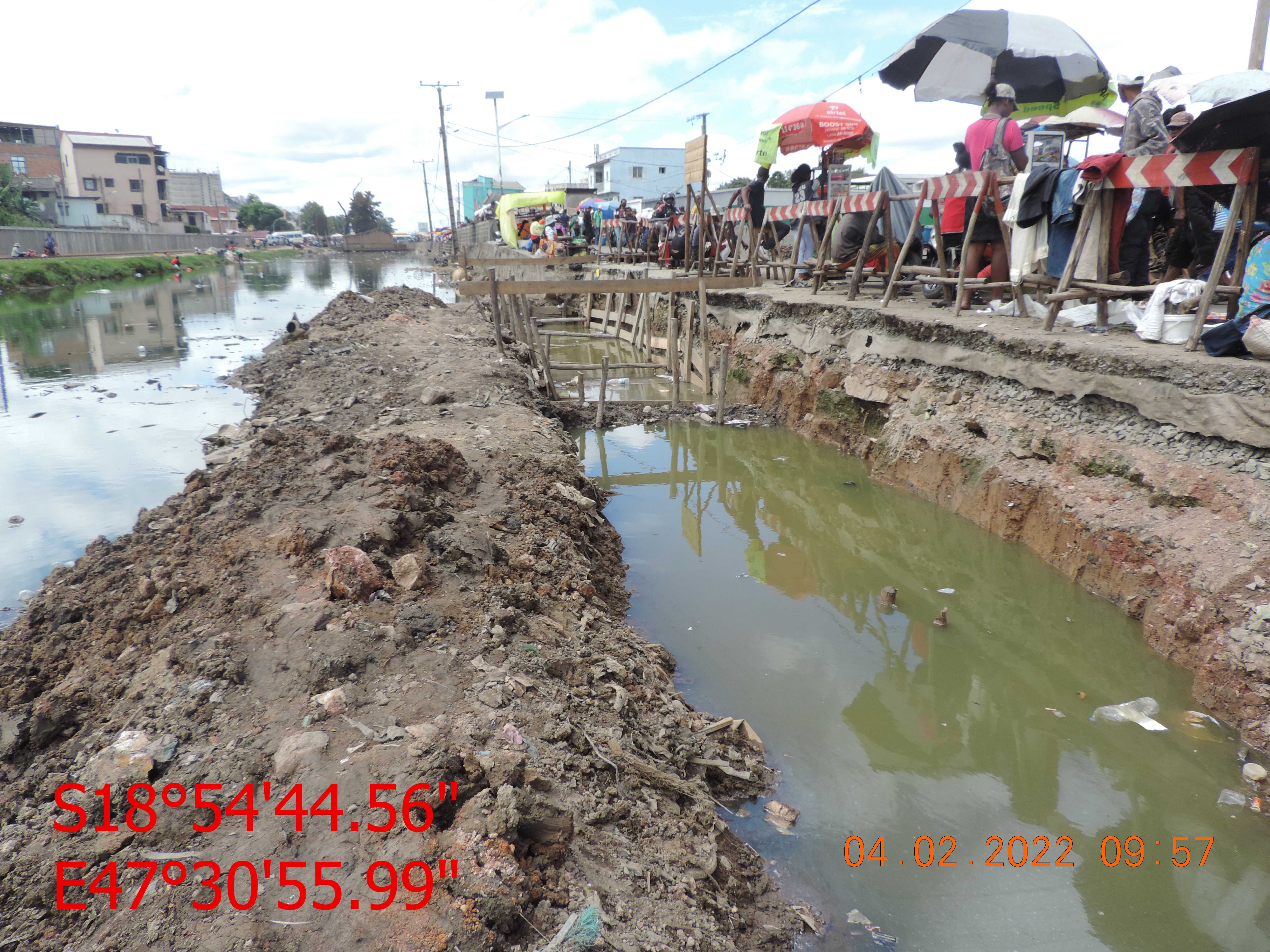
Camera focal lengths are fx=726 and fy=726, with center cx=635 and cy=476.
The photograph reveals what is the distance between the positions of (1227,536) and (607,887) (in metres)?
4.40

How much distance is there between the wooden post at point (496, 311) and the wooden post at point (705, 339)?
3.14 m

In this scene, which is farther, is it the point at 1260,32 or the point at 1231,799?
the point at 1260,32

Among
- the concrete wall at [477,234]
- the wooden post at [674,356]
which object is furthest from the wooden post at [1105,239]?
the concrete wall at [477,234]

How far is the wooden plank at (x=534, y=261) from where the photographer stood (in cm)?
1988

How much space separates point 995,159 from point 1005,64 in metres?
2.04

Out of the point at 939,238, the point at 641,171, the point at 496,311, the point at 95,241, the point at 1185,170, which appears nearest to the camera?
the point at 1185,170

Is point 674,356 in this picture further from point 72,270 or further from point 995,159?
point 72,270

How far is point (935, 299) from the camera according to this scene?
9312mm

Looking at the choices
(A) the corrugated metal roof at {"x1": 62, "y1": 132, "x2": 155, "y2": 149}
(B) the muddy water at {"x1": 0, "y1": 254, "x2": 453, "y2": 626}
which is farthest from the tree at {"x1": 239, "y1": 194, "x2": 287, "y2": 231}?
(B) the muddy water at {"x1": 0, "y1": 254, "x2": 453, "y2": 626}

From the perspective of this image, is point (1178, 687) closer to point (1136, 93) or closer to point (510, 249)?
point (1136, 93)

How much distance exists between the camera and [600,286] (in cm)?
1094

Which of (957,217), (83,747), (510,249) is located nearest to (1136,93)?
(957,217)
